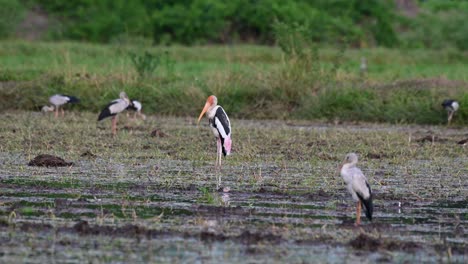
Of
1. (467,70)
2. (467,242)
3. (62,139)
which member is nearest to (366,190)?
(467,242)

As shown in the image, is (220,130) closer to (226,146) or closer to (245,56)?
(226,146)

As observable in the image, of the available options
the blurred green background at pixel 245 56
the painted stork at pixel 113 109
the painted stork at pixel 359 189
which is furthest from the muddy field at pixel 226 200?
the blurred green background at pixel 245 56

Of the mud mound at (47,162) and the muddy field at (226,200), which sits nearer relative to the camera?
the muddy field at (226,200)

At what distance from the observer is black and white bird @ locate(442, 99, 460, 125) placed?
17.2m

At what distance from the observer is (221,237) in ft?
22.8

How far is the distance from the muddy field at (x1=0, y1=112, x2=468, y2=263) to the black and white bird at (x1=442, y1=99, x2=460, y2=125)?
2.48 m

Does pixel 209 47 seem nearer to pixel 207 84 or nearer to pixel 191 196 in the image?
pixel 207 84

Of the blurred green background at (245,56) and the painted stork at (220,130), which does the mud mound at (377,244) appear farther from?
the blurred green background at (245,56)

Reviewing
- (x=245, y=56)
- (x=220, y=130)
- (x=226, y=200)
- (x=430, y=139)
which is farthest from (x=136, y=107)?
(x=245, y=56)

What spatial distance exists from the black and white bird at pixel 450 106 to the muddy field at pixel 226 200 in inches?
97.8

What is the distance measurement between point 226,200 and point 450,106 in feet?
31.0

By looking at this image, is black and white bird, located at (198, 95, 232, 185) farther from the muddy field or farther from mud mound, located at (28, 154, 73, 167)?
mud mound, located at (28, 154, 73, 167)

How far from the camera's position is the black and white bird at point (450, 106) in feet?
56.4

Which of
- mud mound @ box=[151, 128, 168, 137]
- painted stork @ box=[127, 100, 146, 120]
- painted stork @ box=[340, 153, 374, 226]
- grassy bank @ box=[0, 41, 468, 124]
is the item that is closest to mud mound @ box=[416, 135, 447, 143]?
grassy bank @ box=[0, 41, 468, 124]
